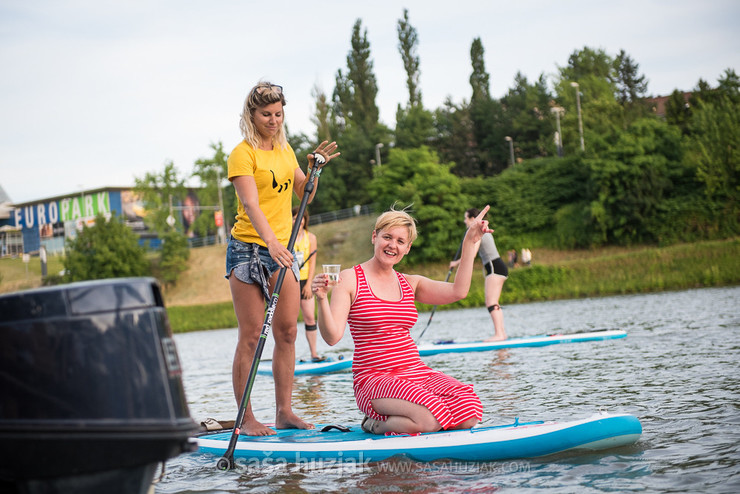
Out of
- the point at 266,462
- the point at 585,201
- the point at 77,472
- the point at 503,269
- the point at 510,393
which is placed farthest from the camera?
the point at 585,201

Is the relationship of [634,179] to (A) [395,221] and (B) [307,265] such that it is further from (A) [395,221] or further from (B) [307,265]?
(A) [395,221]

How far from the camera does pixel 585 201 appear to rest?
152 feet

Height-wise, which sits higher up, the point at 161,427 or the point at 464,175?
the point at 464,175

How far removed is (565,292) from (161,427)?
25902 mm

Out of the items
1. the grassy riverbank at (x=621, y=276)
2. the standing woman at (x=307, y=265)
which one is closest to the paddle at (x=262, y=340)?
the standing woman at (x=307, y=265)

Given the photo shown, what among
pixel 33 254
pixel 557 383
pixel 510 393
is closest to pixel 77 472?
pixel 510 393

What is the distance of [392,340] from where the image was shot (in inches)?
193

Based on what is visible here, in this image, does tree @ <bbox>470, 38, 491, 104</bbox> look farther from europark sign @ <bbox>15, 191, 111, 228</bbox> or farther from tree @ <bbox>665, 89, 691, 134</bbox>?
europark sign @ <bbox>15, 191, 111, 228</bbox>

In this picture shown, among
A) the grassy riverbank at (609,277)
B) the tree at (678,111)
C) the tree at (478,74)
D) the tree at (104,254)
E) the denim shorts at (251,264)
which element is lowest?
the grassy riverbank at (609,277)

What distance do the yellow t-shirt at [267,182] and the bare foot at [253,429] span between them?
1251 millimetres

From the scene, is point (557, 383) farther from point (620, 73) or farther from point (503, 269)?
point (620, 73)

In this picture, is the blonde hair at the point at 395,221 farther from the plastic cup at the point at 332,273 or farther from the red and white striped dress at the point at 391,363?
the plastic cup at the point at 332,273

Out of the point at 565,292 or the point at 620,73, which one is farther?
the point at 620,73

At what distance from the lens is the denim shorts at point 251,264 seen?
17.3 ft
